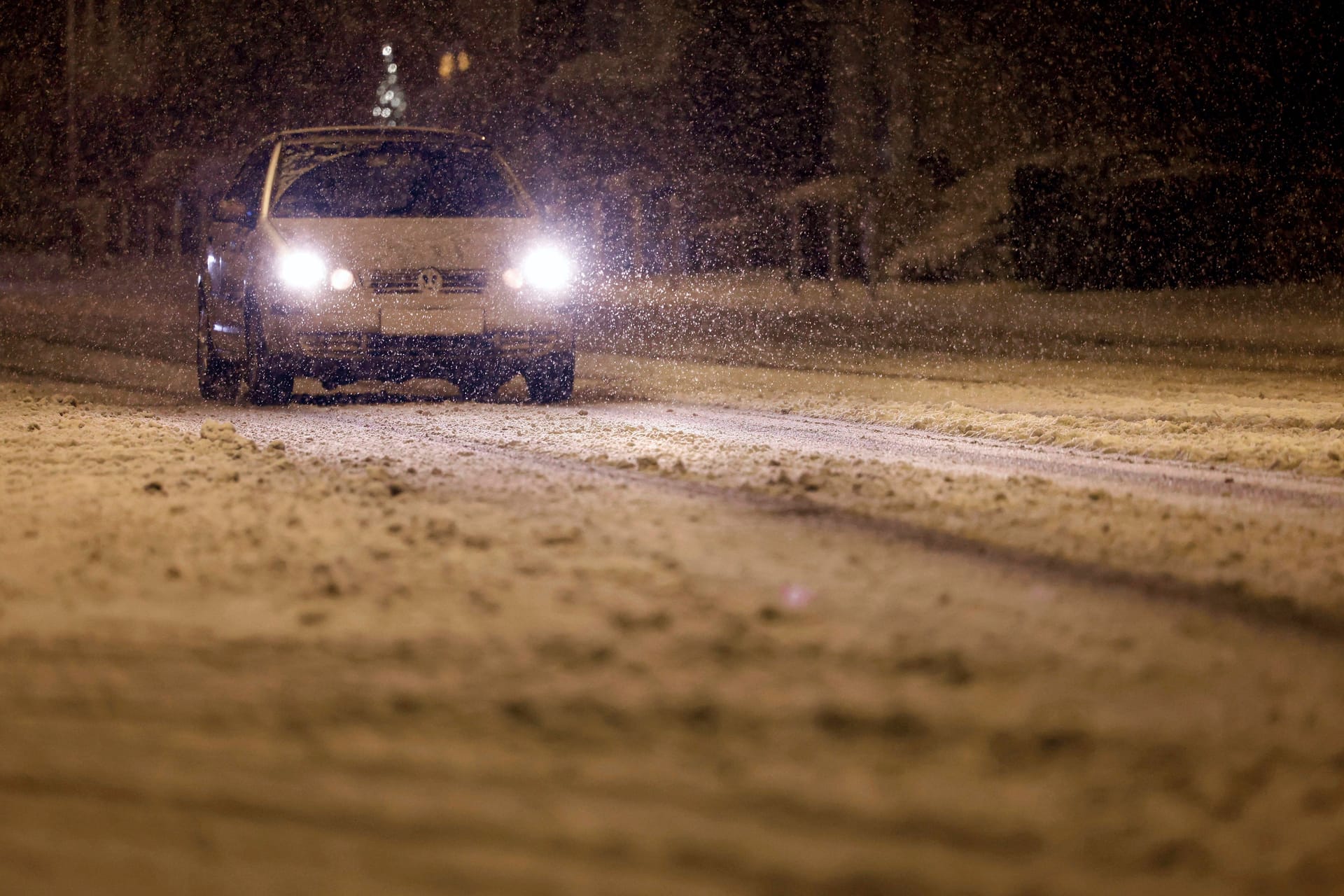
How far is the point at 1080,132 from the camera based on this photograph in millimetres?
24406

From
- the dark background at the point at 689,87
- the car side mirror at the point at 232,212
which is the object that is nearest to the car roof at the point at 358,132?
the car side mirror at the point at 232,212

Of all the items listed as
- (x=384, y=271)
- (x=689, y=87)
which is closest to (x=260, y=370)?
(x=384, y=271)

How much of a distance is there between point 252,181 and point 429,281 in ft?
6.36

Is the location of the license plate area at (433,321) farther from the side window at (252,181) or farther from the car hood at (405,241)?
the side window at (252,181)

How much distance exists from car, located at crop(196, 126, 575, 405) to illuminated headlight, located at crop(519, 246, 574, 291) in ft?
0.04

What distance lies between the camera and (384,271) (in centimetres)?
969

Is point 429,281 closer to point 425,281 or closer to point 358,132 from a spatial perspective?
point 425,281

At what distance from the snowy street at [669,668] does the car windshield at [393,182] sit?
277 centimetres

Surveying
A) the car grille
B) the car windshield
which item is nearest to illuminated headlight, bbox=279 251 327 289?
the car grille

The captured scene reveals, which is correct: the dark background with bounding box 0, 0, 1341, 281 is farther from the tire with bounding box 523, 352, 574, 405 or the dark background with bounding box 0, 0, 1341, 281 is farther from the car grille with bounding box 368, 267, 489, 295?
the car grille with bounding box 368, 267, 489, 295

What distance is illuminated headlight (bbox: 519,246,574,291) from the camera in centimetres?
998

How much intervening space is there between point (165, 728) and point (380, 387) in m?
9.36

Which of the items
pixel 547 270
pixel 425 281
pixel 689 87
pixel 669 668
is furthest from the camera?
pixel 689 87

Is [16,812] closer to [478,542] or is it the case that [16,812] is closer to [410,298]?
[478,542]
